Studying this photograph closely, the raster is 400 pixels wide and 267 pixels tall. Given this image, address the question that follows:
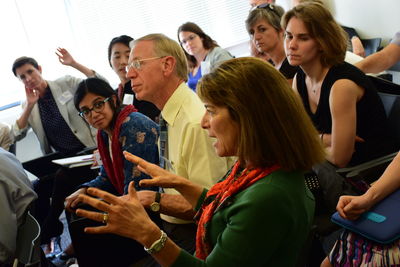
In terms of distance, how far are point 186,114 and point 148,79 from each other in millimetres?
272

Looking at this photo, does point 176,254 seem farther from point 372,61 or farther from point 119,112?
point 372,61

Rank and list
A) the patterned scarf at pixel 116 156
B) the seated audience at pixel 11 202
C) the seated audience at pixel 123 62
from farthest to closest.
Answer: the seated audience at pixel 123 62
the patterned scarf at pixel 116 156
the seated audience at pixel 11 202

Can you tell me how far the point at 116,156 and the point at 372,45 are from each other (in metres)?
3.07

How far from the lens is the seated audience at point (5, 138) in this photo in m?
3.44

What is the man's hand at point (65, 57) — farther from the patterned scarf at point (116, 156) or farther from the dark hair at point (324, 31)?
the dark hair at point (324, 31)

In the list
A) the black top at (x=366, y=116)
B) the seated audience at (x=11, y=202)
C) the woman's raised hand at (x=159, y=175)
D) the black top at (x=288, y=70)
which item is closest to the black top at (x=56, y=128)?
the seated audience at (x=11, y=202)

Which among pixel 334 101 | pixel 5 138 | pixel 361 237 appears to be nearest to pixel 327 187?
pixel 361 237

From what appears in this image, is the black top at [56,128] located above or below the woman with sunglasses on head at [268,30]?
below

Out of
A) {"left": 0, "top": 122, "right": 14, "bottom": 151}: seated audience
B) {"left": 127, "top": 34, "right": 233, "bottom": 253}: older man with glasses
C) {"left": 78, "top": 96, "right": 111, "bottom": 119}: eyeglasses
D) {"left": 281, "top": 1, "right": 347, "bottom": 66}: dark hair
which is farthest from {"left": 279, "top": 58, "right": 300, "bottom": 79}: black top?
{"left": 0, "top": 122, "right": 14, "bottom": 151}: seated audience

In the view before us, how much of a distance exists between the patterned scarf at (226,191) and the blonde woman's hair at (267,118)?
0.11ft

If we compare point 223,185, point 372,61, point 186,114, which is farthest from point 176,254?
point 372,61

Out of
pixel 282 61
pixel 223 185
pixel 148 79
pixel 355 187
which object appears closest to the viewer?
pixel 223 185

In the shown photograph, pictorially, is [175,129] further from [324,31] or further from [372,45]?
[372,45]

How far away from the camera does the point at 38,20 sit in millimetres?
4730
